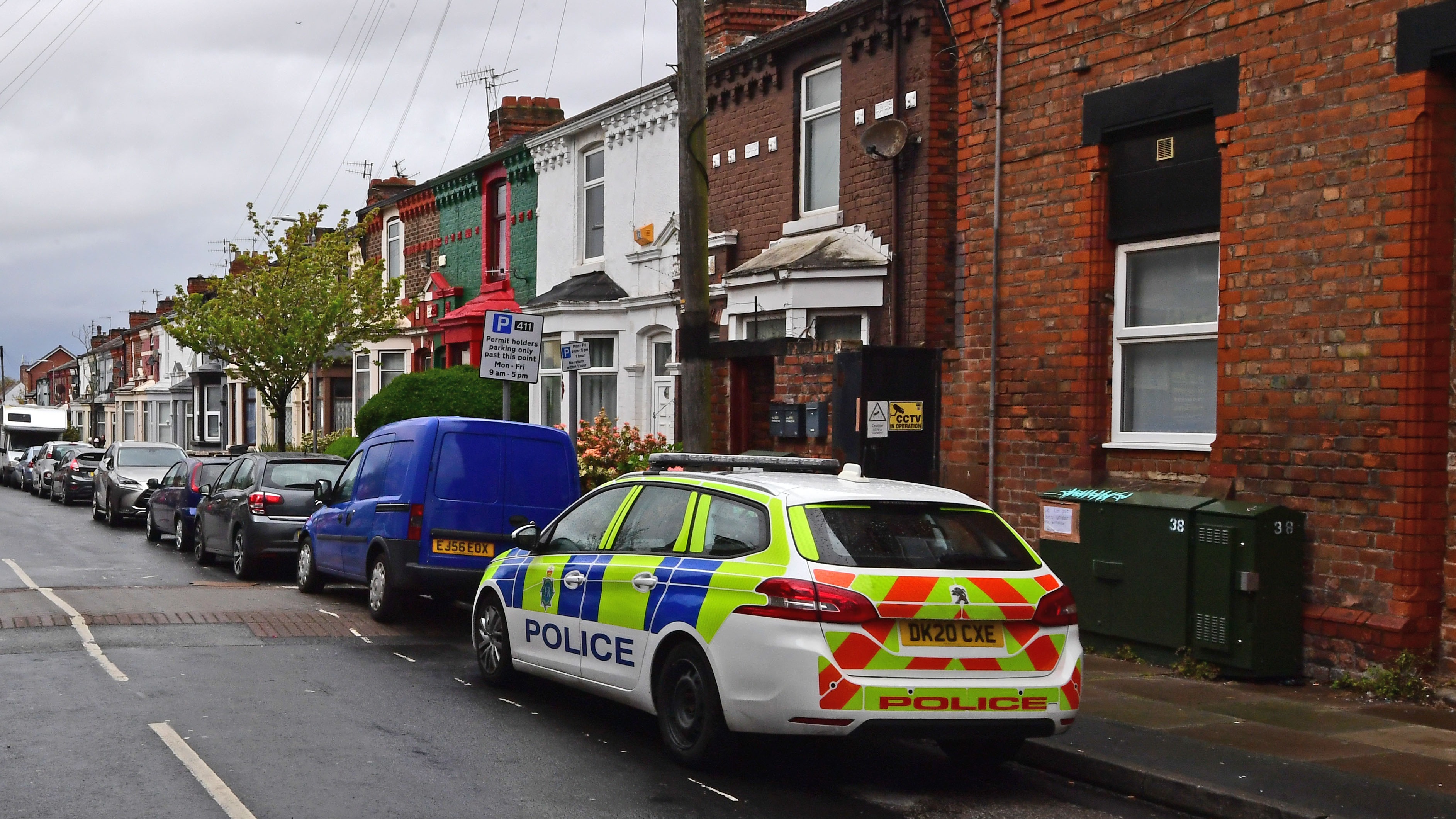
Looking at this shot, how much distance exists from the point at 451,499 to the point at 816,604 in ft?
21.3

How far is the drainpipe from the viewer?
12609 millimetres

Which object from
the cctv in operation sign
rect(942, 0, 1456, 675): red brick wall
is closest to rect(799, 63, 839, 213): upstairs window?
the cctv in operation sign

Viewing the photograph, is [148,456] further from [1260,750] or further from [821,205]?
[1260,750]

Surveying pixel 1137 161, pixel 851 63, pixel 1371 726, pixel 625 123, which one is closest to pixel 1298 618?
pixel 1371 726

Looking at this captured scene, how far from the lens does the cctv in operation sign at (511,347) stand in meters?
15.2

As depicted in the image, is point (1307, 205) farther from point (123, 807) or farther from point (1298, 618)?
point (123, 807)

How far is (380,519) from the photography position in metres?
13.0

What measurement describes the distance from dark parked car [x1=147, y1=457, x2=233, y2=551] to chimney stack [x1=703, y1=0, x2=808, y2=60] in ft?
30.1

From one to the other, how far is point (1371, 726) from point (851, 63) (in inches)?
418

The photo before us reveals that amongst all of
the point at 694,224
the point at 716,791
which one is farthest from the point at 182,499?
the point at 716,791

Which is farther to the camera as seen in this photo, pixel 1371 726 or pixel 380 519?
pixel 380 519

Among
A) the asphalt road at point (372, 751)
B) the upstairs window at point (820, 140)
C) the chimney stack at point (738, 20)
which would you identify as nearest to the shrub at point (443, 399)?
the chimney stack at point (738, 20)

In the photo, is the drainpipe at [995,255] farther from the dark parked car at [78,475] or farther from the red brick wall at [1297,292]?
the dark parked car at [78,475]

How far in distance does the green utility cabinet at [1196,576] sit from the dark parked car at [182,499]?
13422mm
